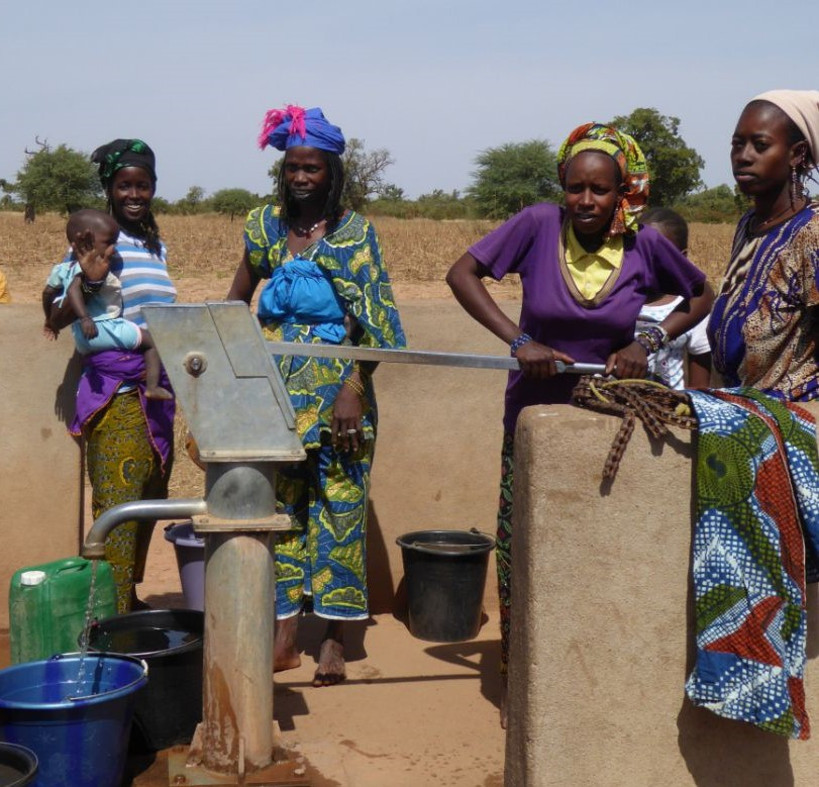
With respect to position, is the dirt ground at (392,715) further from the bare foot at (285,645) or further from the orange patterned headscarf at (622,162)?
the orange patterned headscarf at (622,162)

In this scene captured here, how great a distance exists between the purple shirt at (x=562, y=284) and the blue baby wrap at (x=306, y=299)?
702 mm

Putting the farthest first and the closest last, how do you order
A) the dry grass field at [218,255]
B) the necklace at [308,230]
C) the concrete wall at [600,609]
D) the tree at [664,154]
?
the tree at [664,154] < the dry grass field at [218,255] < the necklace at [308,230] < the concrete wall at [600,609]

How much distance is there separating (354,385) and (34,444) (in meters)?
1.46

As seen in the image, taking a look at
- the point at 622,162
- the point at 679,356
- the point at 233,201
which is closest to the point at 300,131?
the point at 622,162

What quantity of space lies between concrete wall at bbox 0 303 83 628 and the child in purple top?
1923 millimetres

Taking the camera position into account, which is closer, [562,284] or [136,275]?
[562,284]

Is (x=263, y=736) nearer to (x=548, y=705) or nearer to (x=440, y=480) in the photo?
(x=548, y=705)

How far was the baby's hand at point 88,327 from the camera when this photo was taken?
430 cm

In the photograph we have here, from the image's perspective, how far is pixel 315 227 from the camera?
426 cm

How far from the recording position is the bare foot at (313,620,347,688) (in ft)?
14.0

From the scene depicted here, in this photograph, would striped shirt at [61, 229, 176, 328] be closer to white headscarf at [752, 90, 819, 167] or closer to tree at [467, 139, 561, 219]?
white headscarf at [752, 90, 819, 167]

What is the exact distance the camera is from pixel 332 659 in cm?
432

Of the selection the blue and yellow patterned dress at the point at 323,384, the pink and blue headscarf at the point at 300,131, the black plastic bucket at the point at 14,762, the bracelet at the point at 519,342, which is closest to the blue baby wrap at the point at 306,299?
the blue and yellow patterned dress at the point at 323,384

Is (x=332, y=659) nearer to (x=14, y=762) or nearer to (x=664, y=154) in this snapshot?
(x=14, y=762)
